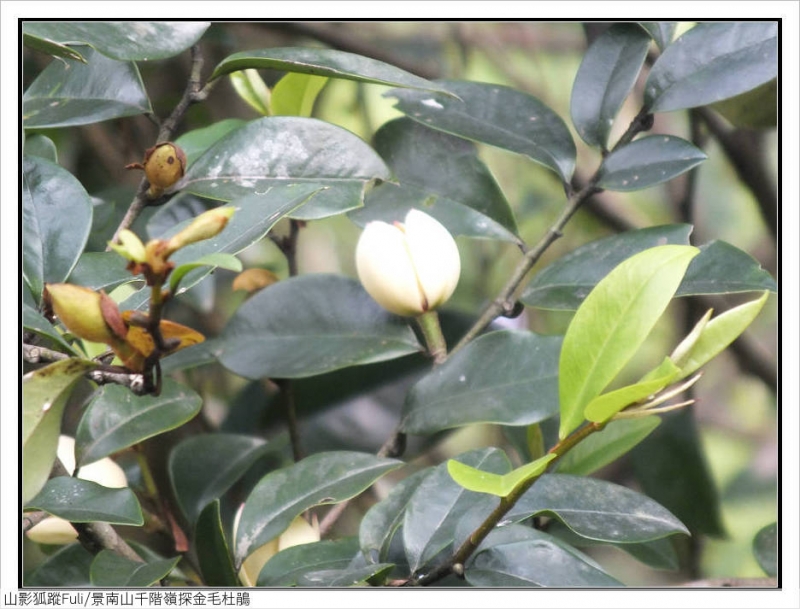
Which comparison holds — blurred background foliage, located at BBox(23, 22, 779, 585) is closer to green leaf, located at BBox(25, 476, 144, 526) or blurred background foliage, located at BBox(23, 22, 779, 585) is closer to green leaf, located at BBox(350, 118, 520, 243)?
green leaf, located at BBox(350, 118, 520, 243)

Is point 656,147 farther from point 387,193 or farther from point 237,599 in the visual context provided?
point 237,599

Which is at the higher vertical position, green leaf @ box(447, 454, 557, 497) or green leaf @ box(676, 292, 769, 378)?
green leaf @ box(676, 292, 769, 378)

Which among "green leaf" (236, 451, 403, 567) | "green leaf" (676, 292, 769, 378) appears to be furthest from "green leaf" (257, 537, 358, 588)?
"green leaf" (676, 292, 769, 378)

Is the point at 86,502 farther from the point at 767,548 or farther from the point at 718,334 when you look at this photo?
the point at 767,548

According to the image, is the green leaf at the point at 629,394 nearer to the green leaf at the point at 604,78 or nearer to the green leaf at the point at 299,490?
the green leaf at the point at 299,490

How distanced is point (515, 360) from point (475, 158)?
0.16 m

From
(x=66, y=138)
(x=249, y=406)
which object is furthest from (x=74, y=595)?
(x=66, y=138)

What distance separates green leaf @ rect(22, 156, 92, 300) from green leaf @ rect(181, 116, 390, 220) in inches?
2.6

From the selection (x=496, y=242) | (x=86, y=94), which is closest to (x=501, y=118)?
(x=86, y=94)

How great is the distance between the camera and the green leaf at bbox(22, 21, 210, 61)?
18.7 inches

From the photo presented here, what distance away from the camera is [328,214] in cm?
50

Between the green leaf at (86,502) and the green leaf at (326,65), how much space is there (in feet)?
0.81

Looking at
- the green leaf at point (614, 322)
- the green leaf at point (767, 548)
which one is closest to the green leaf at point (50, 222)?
the green leaf at point (614, 322)

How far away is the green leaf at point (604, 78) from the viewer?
0.61m
